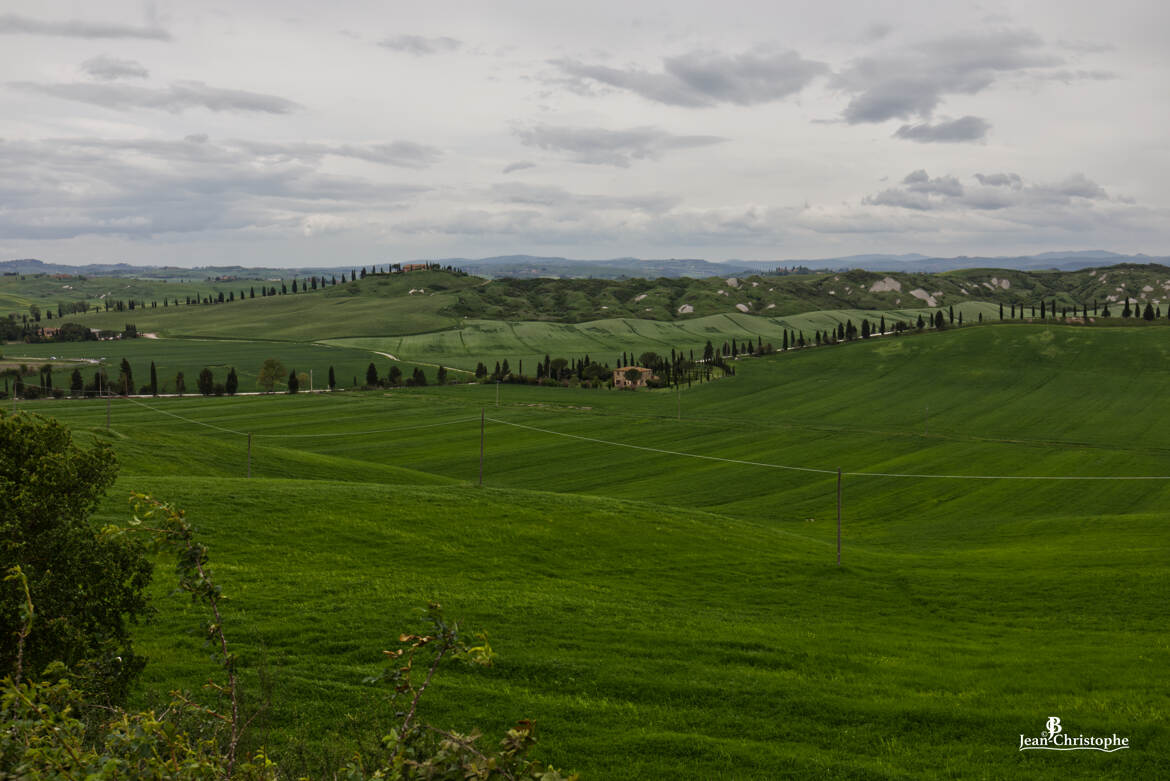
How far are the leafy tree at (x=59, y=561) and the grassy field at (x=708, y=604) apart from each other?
4.81 feet

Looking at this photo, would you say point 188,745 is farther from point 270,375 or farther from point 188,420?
point 270,375

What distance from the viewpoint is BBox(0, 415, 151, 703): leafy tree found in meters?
14.8

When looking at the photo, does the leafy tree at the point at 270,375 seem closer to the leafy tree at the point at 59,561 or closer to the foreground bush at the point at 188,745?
the leafy tree at the point at 59,561

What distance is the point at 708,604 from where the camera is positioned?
31.2m

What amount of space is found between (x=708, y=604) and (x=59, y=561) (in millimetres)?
22648

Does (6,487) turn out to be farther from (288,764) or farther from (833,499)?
(833,499)

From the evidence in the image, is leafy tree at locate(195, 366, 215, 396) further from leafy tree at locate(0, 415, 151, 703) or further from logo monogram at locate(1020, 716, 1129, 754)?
logo monogram at locate(1020, 716, 1129, 754)

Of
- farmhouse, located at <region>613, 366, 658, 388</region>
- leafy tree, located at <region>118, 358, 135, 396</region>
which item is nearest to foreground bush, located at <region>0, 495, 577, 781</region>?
farmhouse, located at <region>613, 366, 658, 388</region>

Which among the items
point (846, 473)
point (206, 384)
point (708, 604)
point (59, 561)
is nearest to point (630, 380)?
point (846, 473)

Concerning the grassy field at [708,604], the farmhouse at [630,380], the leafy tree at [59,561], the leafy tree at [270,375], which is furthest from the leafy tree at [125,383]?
the leafy tree at [59,561]

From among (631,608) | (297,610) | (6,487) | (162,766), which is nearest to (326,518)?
(297,610)

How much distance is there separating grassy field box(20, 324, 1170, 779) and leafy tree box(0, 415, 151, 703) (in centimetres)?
147

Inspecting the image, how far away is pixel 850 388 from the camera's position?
154 m

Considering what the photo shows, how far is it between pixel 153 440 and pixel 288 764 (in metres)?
61.6
